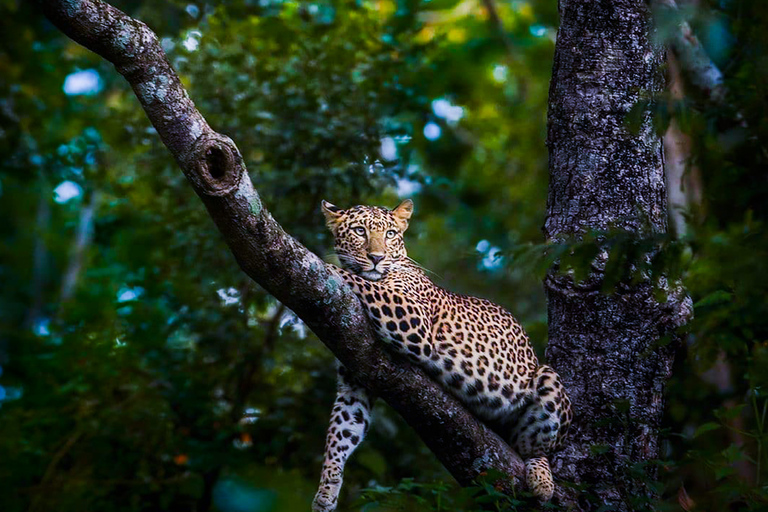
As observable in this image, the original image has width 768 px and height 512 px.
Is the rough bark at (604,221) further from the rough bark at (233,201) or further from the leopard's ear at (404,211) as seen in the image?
the rough bark at (233,201)

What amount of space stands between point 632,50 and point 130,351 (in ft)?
20.4

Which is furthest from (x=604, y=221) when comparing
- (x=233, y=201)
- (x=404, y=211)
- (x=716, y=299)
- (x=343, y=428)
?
(x=233, y=201)

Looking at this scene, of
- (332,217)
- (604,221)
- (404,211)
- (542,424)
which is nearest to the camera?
(542,424)

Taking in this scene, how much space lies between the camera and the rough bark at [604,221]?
6.20 metres

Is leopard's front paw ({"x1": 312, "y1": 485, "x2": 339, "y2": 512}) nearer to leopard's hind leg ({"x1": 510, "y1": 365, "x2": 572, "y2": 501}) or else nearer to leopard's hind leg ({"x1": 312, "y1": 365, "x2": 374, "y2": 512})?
leopard's hind leg ({"x1": 312, "y1": 365, "x2": 374, "y2": 512})

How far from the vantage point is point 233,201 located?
4828mm

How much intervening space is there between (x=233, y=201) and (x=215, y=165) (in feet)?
0.70

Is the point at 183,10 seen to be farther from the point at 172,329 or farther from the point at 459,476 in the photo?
the point at 459,476

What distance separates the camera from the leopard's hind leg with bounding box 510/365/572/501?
6160 millimetres

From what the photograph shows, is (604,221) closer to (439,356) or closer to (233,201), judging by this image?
(439,356)

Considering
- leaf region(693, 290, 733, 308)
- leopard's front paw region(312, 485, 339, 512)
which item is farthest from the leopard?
leaf region(693, 290, 733, 308)

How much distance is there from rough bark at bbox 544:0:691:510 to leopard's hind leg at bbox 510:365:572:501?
14 cm

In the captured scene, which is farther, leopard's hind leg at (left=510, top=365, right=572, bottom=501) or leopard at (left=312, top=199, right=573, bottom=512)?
leopard's hind leg at (left=510, top=365, right=572, bottom=501)

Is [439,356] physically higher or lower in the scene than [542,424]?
higher
